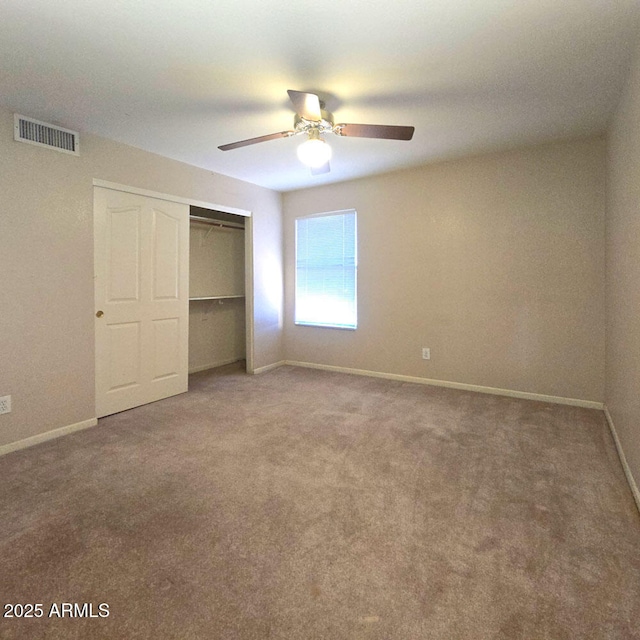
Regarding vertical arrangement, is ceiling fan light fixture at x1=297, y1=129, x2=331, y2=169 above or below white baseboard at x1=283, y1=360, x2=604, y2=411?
above

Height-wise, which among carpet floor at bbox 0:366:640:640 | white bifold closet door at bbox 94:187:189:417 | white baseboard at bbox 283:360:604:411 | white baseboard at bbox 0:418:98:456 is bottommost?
carpet floor at bbox 0:366:640:640

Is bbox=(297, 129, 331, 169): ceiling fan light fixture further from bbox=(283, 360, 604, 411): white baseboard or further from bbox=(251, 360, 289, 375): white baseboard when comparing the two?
bbox=(251, 360, 289, 375): white baseboard

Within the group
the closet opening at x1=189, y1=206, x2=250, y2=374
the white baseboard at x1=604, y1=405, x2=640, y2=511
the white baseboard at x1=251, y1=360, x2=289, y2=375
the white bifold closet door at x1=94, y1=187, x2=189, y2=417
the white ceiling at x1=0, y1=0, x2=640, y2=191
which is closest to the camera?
the white ceiling at x1=0, y1=0, x2=640, y2=191

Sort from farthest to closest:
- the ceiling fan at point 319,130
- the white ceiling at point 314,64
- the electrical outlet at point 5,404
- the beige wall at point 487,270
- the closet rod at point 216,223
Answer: the closet rod at point 216,223
the beige wall at point 487,270
the electrical outlet at point 5,404
the ceiling fan at point 319,130
the white ceiling at point 314,64

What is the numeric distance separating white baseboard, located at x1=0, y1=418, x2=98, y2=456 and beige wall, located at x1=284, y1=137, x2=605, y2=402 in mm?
2928

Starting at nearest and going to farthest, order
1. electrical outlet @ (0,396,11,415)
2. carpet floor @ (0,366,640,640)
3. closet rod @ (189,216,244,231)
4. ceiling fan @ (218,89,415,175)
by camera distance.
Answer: carpet floor @ (0,366,640,640) → ceiling fan @ (218,89,415,175) → electrical outlet @ (0,396,11,415) → closet rod @ (189,216,244,231)

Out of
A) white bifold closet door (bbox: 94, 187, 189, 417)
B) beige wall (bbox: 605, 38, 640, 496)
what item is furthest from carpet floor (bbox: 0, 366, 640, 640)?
white bifold closet door (bbox: 94, 187, 189, 417)

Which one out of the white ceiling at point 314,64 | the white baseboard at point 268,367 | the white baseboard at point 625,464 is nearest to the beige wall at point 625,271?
the white baseboard at point 625,464

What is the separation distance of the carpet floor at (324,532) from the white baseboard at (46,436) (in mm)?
78

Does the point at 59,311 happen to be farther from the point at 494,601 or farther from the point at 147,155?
the point at 494,601

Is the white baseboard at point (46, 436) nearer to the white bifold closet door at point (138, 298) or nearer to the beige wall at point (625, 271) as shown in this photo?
the white bifold closet door at point (138, 298)

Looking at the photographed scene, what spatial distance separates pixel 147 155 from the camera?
3537mm

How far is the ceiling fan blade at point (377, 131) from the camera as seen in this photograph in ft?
7.55

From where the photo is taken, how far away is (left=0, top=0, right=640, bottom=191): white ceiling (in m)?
1.77
